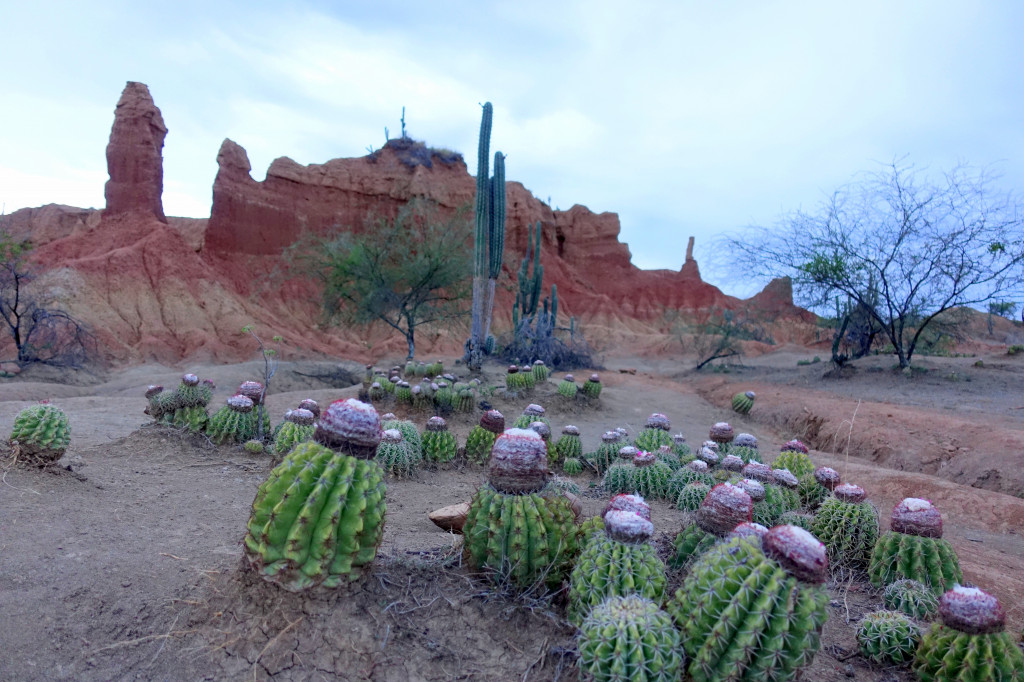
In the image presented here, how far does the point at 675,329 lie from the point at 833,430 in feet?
75.6

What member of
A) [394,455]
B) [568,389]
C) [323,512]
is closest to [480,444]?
[394,455]

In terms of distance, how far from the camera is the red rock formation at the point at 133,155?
29.9 metres

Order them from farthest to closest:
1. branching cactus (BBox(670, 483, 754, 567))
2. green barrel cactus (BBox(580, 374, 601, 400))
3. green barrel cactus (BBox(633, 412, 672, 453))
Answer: green barrel cactus (BBox(580, 374, 601, 400)) < green barrel cactus (BBox(633, 412, 672, 453)) < branching cactus (BBox(670, 483, 754, 567))

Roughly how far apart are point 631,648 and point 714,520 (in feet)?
3.76

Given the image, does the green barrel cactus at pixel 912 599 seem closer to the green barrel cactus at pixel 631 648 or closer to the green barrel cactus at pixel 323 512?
the green barrel cactus at pixel 631 648

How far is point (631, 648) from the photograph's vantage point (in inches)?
77.9

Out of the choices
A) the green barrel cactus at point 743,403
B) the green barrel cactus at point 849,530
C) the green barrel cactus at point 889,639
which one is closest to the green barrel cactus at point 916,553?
the green barrel cactus at point 849,530

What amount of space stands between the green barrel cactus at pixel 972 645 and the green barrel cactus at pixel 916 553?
0.99 metres

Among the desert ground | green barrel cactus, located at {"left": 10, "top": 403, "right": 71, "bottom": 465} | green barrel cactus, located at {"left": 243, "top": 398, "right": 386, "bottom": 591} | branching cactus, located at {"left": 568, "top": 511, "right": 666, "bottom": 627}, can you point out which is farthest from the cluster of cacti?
green barrel cactus, located at {"left": 10, "top": 403, "right": 71, "bottom": 465}

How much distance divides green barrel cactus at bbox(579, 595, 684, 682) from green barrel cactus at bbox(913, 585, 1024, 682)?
1.22 m

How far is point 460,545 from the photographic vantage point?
3.02 meters

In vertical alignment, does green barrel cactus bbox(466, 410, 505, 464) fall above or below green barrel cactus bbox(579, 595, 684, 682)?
below

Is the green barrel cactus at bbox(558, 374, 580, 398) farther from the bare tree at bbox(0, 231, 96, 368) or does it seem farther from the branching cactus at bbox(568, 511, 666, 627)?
the bare tree at bbox(0, 231, 96, 368)

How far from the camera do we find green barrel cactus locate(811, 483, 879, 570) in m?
3.82
